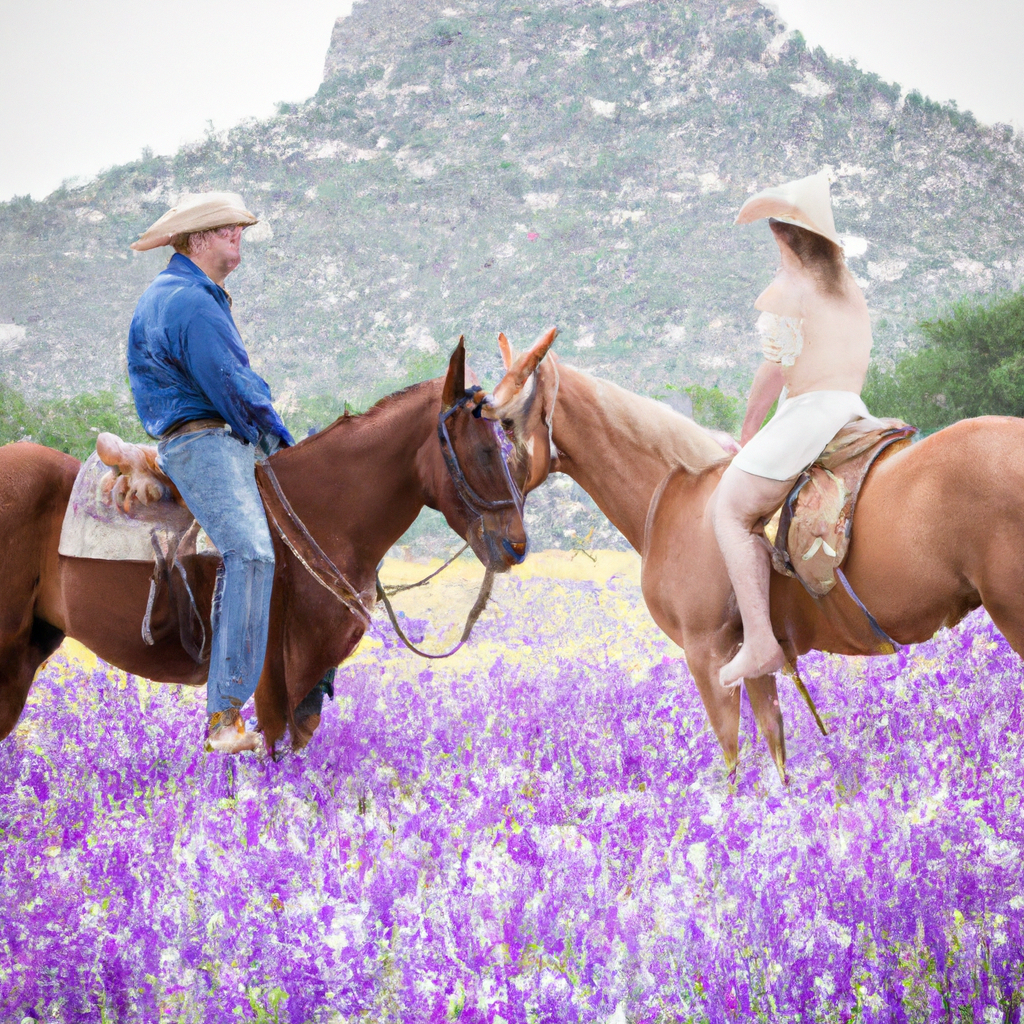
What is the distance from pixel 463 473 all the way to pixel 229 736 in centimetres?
136

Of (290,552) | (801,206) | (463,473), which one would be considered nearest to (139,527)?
(290,552)

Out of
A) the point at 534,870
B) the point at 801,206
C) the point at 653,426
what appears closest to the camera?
the point at 534,870

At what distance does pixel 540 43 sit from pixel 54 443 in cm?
6023

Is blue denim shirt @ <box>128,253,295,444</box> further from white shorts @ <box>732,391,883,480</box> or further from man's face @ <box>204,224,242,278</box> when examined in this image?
white shorts @ <box>732,391,883,480</box>

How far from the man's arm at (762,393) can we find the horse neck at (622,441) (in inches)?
8.8

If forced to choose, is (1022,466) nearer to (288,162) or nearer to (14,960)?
(14,960)

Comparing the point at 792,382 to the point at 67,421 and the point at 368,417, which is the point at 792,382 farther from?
the point at 67,421

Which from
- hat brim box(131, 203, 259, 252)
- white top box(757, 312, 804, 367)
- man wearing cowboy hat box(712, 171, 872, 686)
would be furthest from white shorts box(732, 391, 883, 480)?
hat brim box(131, 203, 259, 252)

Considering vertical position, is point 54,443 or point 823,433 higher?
point 823,433

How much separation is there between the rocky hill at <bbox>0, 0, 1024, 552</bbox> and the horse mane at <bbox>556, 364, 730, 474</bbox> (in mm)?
27792

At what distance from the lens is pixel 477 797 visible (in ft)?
10.3

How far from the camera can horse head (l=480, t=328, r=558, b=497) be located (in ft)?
11.3

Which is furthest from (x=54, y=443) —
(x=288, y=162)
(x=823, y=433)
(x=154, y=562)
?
(x=288, y=162)

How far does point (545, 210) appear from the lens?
162 ft
